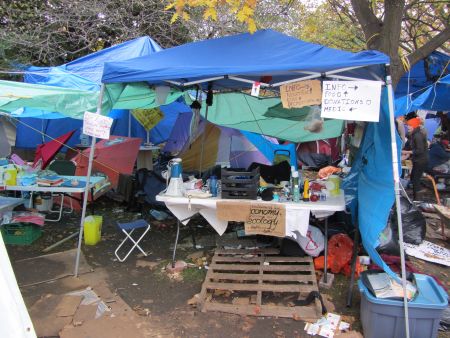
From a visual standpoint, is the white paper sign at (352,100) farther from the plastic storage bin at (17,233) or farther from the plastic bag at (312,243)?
the plastic storage bin at (17,233)

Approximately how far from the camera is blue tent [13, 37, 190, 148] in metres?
7.66

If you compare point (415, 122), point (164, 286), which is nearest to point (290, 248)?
point (164, 286)

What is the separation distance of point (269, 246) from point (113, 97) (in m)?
2.62

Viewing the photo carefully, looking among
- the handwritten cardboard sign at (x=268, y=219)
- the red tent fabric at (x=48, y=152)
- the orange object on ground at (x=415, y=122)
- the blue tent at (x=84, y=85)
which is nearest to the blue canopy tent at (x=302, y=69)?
the handwritten cardboard sign at (x=268, y=219)

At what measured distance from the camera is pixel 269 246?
475cm

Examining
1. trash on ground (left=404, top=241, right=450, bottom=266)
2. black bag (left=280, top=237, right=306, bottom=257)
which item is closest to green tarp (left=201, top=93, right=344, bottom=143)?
trash on ground (left=404, top=241, right=450, bottom=266)

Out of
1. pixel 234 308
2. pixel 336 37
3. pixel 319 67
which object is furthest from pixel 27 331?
pixel 336 37

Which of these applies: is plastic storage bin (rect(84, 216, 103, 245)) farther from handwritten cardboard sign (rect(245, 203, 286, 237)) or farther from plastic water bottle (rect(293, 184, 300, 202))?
plastic water bottle (rect(293, 184, 300, 202))

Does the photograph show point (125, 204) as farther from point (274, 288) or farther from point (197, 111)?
point (274, 288)

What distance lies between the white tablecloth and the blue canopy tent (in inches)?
12.6

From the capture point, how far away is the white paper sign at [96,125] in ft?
13.4

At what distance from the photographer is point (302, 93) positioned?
3.69m

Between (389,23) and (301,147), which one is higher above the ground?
(389,23)

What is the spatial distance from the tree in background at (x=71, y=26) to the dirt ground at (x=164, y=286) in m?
6.89
